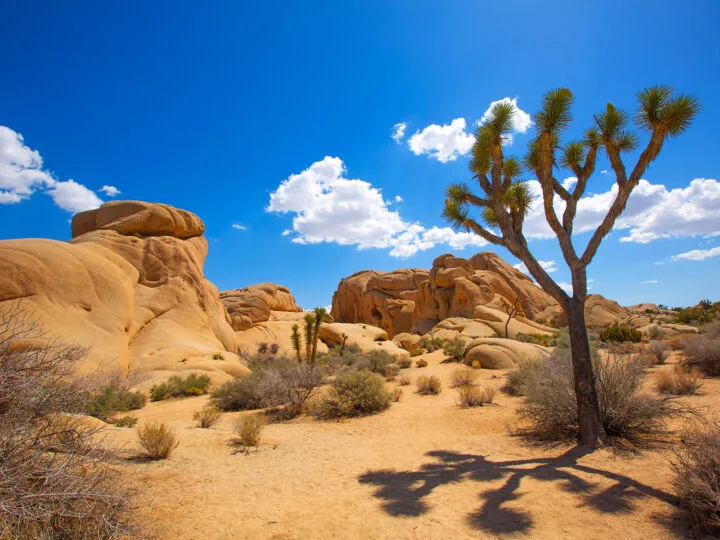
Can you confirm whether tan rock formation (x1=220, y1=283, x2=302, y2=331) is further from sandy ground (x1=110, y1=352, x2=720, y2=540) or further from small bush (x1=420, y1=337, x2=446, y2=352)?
sandy ground (x1=110, y1=352, x2=720, y2=540)

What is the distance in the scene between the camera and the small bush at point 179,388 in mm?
13156

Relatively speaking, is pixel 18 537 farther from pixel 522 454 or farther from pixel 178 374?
pixel 178 374

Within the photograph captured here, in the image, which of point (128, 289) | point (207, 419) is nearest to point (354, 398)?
point (207, 419)

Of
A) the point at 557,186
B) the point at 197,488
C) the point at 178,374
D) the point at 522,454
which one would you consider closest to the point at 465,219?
the point at 557,186

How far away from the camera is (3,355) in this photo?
315 centimetres

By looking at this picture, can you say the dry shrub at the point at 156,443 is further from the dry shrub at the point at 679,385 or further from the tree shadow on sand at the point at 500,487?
the dry shrub at the point at 679,385

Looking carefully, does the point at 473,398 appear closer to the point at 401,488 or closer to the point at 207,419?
the point at 401,488

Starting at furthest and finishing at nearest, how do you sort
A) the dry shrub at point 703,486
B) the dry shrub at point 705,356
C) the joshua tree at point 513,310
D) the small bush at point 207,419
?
1. the joshua tree at point 513,310
2. the dry shrub at point 705,356
3. the small bush at point 207,419
4. the dry shrub at point 703,486

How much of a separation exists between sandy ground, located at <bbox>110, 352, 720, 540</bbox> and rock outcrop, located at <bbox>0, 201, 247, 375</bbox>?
4.98 m

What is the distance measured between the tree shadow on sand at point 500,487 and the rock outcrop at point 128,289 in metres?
7.53

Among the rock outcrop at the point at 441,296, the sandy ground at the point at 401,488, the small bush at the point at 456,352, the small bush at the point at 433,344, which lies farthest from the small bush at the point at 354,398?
the rock outcrop at the point at 441,296

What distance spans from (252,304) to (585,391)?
34.0 metres

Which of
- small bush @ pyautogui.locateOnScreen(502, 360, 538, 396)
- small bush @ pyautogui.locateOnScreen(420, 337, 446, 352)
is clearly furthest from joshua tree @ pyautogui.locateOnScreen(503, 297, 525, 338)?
small bush @ pyautogui.locateOnScreen(502, 360, 538, 396)

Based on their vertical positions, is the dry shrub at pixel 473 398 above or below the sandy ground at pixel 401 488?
above
